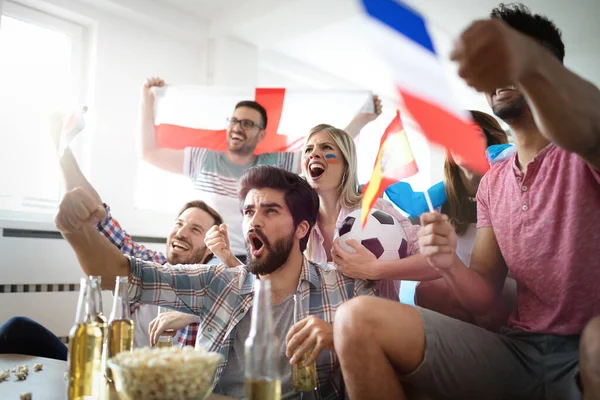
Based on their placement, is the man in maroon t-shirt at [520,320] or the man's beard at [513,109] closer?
the man in maroon t-shirt at [520,320]

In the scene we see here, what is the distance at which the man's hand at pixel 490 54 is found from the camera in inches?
30.7

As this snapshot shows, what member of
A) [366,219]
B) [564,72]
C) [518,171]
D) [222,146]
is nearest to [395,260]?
[366,219]

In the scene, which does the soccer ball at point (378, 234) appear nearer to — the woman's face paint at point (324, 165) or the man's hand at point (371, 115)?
the woman's face paint at point (324, 165)

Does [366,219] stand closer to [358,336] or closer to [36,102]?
[358,336]

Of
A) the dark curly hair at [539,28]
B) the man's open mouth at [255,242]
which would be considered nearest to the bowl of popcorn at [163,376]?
the man's open mouth at [255,242]

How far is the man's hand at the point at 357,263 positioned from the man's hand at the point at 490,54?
0.76 meters

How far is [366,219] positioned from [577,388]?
781 millimetres

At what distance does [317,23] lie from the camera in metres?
3.40

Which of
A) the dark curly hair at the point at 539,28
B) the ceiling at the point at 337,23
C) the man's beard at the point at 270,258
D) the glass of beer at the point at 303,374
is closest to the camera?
the glass of beer at the point at 303,374

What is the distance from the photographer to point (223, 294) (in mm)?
1424

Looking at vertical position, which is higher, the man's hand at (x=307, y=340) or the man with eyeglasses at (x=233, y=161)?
the man with eyeglasses at (x=233, y=161)

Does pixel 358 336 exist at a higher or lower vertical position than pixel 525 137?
lower

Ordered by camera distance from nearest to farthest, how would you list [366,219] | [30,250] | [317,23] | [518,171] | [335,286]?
[518,171] → [335,286] → [366,219] → [30,250] → [317,23]

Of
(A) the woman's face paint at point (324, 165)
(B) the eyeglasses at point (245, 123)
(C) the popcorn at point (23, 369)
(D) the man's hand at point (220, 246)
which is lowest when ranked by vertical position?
(C) the popcorn at point (23, 369)
